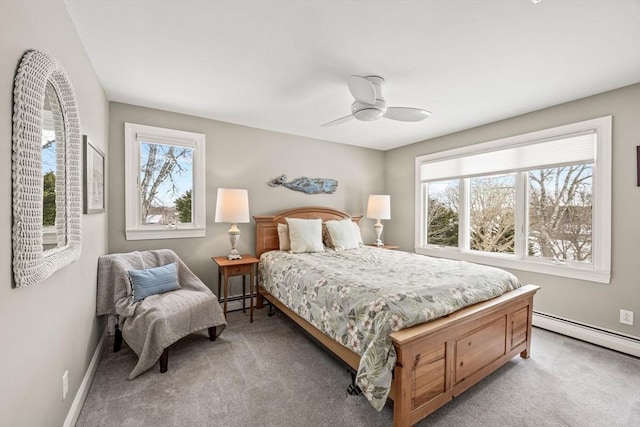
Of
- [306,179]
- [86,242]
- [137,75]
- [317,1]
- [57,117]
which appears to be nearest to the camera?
[57,117]

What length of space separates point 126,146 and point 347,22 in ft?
8.84

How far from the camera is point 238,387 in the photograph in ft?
6.82

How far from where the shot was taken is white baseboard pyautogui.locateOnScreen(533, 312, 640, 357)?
8.48 ft

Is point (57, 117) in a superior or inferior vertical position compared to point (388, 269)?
superior

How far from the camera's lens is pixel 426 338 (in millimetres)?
1685

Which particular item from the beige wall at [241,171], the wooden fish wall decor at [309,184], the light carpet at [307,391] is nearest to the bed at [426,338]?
the light carpet at [307,391]

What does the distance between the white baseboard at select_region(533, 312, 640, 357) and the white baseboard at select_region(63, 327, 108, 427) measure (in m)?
4.22

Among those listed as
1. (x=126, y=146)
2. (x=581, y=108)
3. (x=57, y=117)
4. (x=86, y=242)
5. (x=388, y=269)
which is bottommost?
(x=388, y=269)

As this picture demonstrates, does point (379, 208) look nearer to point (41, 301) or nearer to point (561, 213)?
point (561, 213)

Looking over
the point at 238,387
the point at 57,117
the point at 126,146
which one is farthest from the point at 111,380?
the point at 126,146

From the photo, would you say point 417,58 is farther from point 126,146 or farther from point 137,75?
point 126,146

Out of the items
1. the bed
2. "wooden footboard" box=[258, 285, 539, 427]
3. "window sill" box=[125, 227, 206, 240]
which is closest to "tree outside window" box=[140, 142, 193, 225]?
"window sill" box=[125, 227, 206, 240]

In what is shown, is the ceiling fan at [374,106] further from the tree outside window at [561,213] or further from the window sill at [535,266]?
the window sill at [535,266]

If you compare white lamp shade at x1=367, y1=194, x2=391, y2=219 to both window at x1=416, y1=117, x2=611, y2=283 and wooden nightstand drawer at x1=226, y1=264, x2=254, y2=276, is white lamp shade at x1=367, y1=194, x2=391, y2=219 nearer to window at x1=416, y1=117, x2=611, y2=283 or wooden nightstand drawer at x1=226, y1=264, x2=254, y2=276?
window at x1=416, y1=117, x2=611, y2=283
